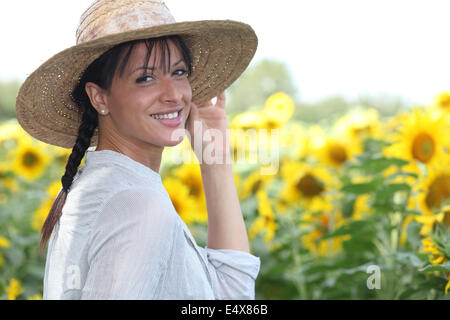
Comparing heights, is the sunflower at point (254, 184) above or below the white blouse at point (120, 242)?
above

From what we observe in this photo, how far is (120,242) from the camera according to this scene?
4.12ft

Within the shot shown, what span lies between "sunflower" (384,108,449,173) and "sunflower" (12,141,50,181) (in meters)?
2.62

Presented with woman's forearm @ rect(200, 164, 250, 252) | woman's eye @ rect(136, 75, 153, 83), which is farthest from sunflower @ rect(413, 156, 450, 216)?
woman's eye @ rect(136, 75, 153, 83)

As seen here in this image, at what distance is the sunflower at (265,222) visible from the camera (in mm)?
3111

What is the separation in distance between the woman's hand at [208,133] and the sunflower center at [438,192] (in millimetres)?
1102

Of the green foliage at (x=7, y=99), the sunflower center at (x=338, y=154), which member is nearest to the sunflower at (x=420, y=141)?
the sunflower center at (x=338, y=154)

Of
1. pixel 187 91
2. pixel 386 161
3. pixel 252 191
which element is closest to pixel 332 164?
pixel 252 191

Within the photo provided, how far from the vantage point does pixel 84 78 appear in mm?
1677

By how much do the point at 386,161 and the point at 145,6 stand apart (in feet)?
4.41

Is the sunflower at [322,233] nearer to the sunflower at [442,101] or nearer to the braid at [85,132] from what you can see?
the sunflower at [442,101]

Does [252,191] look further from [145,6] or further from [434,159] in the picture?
[145,6]
